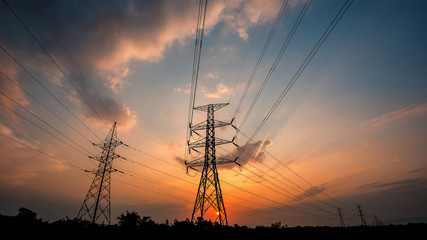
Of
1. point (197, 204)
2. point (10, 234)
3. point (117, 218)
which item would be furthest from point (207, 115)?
point (10, 234)

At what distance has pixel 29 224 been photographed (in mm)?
5480

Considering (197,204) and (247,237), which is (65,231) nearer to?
(247,237)

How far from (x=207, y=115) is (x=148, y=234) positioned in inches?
830

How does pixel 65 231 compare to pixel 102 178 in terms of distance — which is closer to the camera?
pixel 65 231

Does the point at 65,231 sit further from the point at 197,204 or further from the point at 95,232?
the point at 197,204

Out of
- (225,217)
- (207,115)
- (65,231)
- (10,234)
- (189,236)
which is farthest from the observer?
(207,115)

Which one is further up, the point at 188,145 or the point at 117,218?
the point at 188,145

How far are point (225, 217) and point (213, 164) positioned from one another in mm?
6490

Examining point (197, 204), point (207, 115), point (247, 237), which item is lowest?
point (247, 237)

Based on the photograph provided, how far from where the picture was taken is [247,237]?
9.38m

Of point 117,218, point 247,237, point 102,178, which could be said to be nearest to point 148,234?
point 247,237

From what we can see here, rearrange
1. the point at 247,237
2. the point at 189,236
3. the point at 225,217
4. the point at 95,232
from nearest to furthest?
1. the point at 95,232
2. the point at 189,236
3. the point at 247,237
4. the point at 225,217

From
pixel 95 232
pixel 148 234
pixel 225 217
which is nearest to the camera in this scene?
pixel 95 232

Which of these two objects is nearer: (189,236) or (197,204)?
(189,236)
